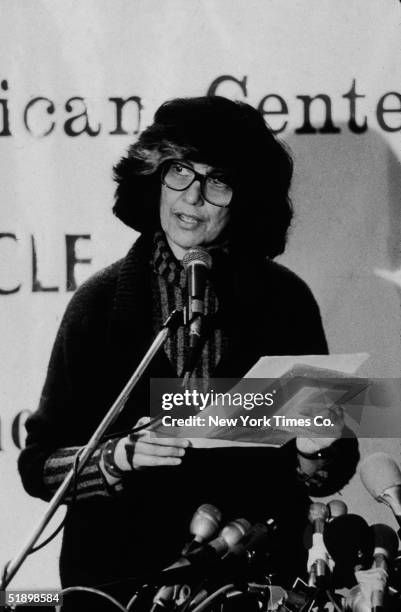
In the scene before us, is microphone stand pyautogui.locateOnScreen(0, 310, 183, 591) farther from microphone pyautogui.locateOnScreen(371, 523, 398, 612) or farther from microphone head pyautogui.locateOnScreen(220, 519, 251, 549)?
microphone pyautogui.locateOnScreen(371, 523, 398, 612)

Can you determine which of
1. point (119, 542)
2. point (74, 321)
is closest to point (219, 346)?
point (74, 321)

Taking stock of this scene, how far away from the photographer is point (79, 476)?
2324 mm

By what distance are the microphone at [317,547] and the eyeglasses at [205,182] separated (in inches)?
33.2

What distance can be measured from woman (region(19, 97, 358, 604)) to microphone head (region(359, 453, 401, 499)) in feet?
0.27

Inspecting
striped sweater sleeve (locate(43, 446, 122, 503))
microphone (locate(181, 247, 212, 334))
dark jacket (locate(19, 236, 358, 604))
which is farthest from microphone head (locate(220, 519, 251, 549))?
microphone (locate(181, 247, 212, 334))

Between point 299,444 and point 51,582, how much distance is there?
788 mm

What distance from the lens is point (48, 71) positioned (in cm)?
259

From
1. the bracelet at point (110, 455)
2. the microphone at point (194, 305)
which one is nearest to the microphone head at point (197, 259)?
the microphone at point (194, 305)

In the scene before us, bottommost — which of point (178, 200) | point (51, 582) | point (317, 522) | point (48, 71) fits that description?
point (51, 582)

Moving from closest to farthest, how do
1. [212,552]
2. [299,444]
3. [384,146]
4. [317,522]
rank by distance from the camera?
[212,552] < [317,522] < [299,444] < [384,146]

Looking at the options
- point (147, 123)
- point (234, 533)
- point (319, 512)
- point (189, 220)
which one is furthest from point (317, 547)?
point (147, 123)

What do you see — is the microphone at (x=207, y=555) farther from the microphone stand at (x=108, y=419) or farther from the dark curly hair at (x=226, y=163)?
the dark curly hair at (x=226, y=163)

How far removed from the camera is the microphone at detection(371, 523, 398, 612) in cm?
199

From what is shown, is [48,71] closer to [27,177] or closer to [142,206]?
[27,177]
